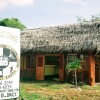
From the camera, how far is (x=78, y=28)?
20.5 m

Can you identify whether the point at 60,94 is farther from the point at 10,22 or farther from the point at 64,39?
the point at 10,22

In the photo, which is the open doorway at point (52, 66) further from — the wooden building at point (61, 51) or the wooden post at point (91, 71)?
the wooden post at point (91, 71)

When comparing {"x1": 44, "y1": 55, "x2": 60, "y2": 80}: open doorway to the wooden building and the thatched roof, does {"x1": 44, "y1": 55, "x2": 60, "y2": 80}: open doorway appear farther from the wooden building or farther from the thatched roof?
the thatched roof

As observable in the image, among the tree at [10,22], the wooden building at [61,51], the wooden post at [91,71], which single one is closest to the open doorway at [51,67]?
the wooden building at [61,51]

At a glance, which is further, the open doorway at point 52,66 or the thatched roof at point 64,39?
the open doorway at point 52,66

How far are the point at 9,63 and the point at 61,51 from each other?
473 inches

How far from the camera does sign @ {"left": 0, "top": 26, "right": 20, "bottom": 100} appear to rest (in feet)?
22.5

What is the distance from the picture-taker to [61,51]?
1889cm

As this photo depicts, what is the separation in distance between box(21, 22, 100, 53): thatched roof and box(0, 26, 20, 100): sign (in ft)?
34.8

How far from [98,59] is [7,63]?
1291 centimetres

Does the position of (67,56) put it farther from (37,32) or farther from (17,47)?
(17,47)

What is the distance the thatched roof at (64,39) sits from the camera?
18266mm

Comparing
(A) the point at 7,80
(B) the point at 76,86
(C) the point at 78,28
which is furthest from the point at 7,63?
(C) the point at 78,28

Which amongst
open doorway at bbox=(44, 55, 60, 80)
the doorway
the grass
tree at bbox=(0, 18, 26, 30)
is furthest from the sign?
tree at bbox=(0, 18, 26, 30)
